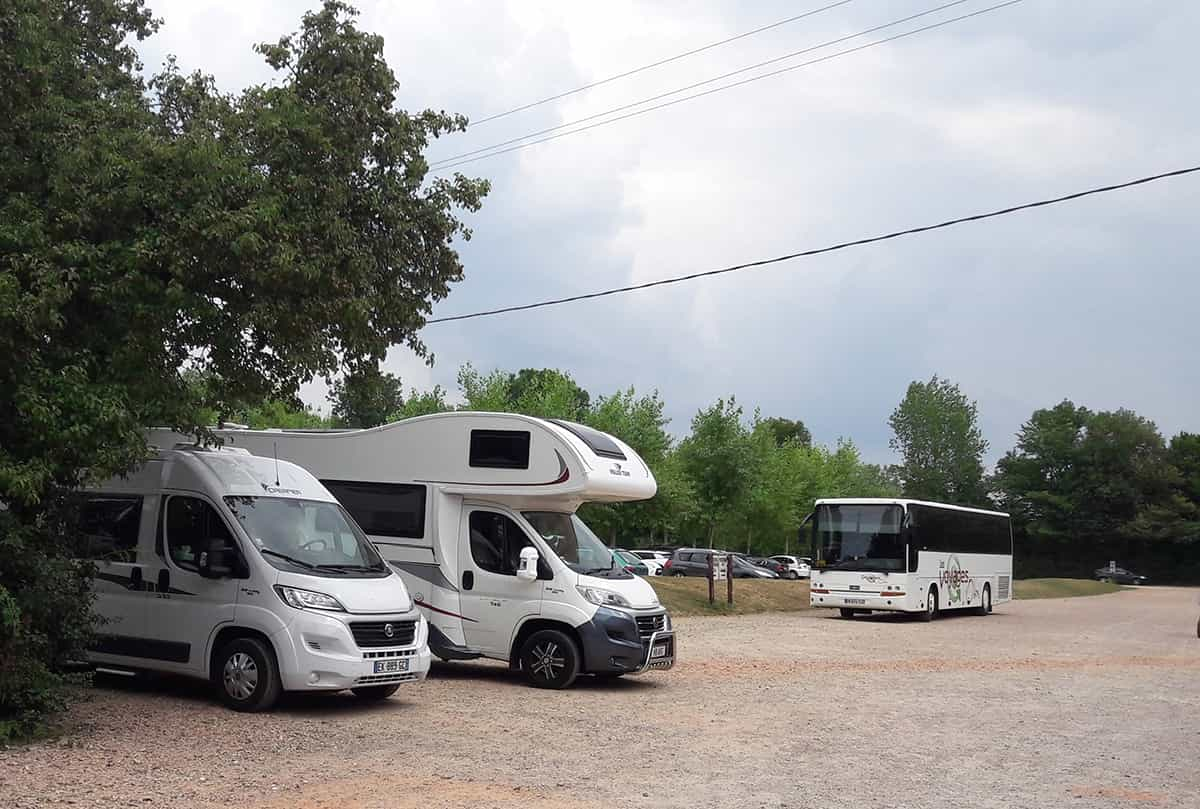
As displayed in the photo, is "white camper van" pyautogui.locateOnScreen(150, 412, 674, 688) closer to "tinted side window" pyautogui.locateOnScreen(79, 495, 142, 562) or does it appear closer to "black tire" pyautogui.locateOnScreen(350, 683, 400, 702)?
"black tire" pyautogui.locateOnScreen(350, 683, 400, 702)


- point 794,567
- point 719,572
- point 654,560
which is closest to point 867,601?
point 719,572

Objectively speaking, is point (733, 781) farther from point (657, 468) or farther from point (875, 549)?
point (657, 468)

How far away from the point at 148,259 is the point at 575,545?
6651mm

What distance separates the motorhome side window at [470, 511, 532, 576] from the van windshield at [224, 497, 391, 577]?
2.16 meters

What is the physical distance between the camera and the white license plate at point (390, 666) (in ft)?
40.1

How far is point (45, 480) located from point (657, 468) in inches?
2027

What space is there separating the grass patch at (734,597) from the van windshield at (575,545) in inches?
562

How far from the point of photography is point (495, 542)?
15.5 meters

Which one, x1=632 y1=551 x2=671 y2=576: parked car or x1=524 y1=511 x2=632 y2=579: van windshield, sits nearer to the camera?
x1=524 y1=511 x2=632 y2=579: van windshield

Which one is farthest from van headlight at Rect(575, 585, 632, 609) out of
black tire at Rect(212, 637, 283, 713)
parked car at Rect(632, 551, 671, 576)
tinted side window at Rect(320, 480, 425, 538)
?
parked car at Rect(632, 551, 671, 576)

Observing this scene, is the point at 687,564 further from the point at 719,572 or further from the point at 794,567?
the point at 719,572

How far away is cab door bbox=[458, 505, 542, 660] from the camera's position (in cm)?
1511

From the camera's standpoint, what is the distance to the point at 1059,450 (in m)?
94.2

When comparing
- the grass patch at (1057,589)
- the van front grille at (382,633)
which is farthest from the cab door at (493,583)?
the grass patch at (1057,589)
